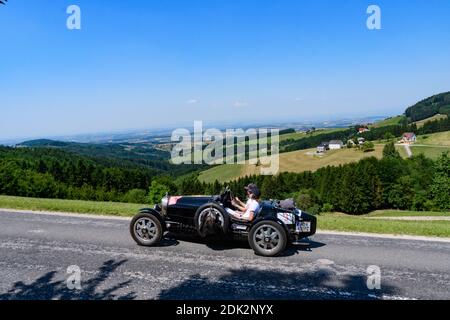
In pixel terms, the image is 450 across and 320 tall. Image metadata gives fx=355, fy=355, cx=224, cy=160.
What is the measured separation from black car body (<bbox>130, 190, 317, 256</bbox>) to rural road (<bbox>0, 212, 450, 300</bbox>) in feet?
1.12

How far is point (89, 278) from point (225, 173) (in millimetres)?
109402

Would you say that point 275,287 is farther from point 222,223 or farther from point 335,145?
point 335,145

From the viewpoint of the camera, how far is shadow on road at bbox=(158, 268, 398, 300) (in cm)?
556

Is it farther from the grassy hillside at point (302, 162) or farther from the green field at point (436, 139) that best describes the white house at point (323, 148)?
the green field at point (436, 139)

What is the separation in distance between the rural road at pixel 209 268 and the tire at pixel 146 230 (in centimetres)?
21

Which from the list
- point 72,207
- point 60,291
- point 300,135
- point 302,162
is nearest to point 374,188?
point 302,162

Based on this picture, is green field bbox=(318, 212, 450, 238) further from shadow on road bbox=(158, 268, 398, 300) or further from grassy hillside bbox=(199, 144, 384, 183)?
grassy hillside bbox=(199, 144, 384, 183)

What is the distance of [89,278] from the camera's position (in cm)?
621

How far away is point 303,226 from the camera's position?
8125mm

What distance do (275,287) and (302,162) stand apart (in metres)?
110

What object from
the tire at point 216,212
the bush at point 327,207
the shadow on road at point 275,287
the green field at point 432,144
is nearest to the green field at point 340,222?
the tire at point 216,212
